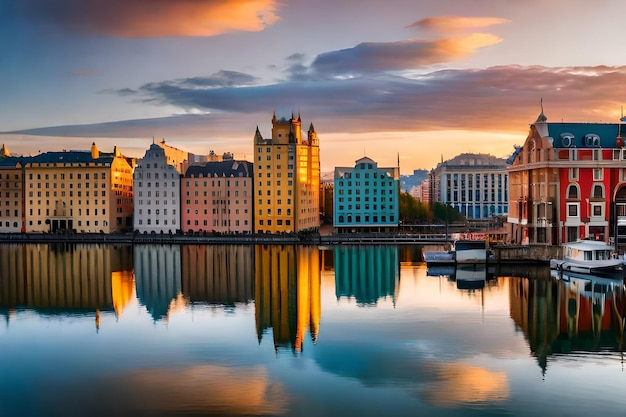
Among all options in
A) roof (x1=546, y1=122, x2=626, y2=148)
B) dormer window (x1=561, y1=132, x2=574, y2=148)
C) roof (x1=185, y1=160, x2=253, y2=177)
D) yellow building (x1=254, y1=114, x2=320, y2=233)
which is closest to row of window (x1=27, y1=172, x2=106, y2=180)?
roof (x1=185, y1=160, x2=253, y2=177)

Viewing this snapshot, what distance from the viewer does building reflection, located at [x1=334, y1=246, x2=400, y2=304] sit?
37406 mm

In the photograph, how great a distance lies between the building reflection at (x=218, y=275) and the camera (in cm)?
3609

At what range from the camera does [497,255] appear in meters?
49.2

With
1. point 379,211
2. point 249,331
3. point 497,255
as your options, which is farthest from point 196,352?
point 379,211

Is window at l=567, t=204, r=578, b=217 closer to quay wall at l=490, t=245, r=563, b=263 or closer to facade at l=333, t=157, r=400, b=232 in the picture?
quay wall at l=490, t=245, r=563, b=263

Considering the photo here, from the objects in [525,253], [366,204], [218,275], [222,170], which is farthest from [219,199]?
[525,253]

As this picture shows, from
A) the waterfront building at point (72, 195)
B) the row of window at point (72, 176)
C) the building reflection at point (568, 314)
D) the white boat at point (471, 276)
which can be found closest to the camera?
the building reflection at point (568, 314)

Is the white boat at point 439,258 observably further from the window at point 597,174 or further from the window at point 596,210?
the window at point 597,174

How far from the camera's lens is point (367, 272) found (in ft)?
155

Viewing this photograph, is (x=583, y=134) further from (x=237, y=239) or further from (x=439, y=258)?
(x=237, y=239)

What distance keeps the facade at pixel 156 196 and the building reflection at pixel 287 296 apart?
27471 millimetres

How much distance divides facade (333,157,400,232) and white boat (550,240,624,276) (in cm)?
3925

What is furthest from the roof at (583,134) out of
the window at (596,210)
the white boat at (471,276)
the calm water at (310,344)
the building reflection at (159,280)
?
the building reflection at (159,280)

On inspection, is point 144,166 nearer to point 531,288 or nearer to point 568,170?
point 568,170
